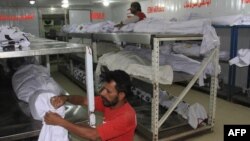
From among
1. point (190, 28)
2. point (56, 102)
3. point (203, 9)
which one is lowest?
point (56, 102)

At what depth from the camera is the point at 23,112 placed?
5.84 feet

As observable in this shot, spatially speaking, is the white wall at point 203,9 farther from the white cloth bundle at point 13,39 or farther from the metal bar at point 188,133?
the white cloth bundle at point 13,39

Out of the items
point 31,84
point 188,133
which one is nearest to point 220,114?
point 188,133

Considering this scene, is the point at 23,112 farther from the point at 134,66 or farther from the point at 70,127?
the point at 134,66

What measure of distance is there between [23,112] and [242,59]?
3405mm

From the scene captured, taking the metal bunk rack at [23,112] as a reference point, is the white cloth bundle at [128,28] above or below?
above

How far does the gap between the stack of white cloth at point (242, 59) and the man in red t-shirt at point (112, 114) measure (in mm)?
2933

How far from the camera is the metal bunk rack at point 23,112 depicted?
1319 mm

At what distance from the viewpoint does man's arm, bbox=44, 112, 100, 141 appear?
53.8 inches

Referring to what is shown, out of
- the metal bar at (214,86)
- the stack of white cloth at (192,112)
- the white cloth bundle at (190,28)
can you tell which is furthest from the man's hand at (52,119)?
the metal bar at (214,86)

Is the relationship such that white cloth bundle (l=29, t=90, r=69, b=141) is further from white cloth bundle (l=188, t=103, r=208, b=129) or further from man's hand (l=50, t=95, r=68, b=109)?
white cloth bundle (l=188, t=103, r=208, b=129)

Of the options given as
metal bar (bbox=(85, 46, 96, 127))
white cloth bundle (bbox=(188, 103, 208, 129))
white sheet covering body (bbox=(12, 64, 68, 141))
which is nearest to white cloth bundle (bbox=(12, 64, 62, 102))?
white sheet covering body (bbox=(12, 64, 68, 141))

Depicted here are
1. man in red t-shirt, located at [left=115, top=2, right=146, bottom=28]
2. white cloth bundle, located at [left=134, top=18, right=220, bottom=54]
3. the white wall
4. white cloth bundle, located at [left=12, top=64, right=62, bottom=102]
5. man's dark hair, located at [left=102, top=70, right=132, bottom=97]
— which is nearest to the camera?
man's dark hair, located at [left=102, top=70, right=132, bottom=97]

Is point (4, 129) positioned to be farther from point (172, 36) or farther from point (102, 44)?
point (102, 44)
